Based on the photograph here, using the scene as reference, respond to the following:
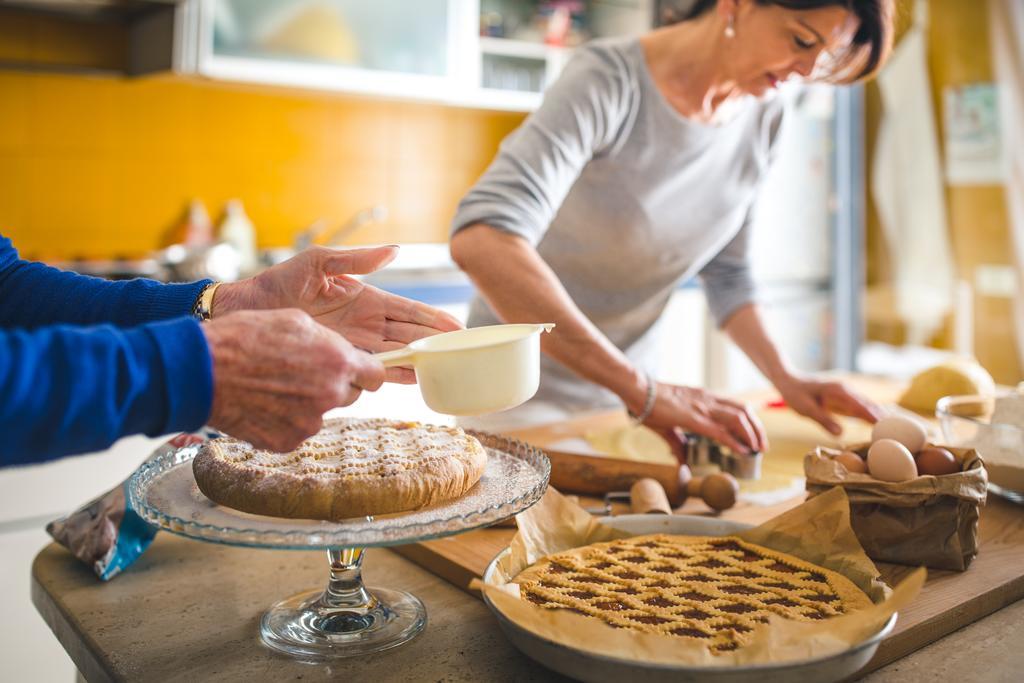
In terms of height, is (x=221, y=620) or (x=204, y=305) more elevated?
(x=204, y=305)

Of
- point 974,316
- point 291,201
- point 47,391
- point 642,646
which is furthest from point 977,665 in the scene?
point 974,316

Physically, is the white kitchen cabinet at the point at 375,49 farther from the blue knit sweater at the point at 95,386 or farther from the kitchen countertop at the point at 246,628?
the blue knit sweater at the point at 95,386

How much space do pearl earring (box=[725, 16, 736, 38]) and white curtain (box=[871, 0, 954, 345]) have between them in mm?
2466

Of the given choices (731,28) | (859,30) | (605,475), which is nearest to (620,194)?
(731,28)

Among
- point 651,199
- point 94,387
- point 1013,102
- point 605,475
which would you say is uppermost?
point 1013,102

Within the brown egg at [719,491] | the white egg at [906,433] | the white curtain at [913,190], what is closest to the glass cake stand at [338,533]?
the brown egg at [719,491]

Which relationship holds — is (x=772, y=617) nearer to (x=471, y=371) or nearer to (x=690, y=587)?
(x=690, y=587)

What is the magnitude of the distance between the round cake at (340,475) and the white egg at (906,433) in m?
0.46

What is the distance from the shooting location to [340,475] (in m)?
0.80

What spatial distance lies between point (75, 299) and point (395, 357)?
462 millimetres

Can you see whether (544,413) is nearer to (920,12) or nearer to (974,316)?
(974,316)

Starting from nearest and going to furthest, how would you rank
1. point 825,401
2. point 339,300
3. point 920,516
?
point 920,516
point 339,300
point 825,401

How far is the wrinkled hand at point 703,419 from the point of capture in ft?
4.17

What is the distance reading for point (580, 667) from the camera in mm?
668
